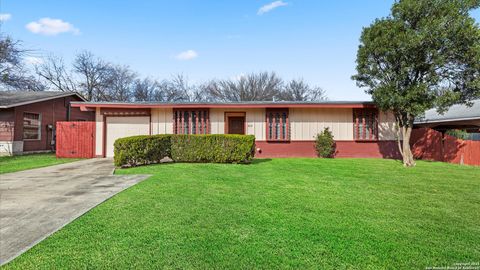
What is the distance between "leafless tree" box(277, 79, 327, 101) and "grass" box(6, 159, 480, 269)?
1191 inches

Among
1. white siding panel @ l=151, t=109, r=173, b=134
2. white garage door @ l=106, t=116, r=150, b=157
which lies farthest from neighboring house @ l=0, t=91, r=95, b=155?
white siding panel @ l=151, t=109, r=173, b=134

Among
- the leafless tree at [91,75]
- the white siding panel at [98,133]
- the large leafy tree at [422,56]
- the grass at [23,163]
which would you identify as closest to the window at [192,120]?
the white siding panel at [98,133]

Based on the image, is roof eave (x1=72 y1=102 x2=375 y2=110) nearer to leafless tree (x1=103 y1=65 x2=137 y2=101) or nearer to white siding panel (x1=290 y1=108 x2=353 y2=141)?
white siding panel (x1=290 y1=108 x2=353 y2=141)

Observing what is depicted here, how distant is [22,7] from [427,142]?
19362 millimetres

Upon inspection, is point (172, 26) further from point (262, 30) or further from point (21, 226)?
point (21, 226)

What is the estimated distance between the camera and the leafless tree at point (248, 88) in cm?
3281

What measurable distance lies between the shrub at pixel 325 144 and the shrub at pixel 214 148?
421cm

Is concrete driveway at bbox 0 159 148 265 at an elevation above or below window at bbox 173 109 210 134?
below

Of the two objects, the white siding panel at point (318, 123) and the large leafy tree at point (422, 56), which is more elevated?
the large leafy tree at point (422, 56)

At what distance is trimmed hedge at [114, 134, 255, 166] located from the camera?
870 centimetres

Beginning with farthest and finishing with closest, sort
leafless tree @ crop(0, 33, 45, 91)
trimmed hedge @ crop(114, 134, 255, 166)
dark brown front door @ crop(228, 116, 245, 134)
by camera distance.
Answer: leafless tree @ crop(0, 33, 45, 91), dark brown front door @ crop(228, 116, 245, 134), trimmed hedge @ crop(114, 134, 255, 166)

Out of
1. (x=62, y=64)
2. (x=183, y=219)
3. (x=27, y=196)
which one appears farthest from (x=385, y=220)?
(x=62, y=64)

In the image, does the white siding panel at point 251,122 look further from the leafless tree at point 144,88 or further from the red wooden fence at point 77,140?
the leafless tree at point 144,88

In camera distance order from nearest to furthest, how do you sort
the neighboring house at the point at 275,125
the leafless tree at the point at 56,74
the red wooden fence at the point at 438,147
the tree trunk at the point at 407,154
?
the tree trunk at the point at 407,154 < the red wooden fence at the point at 438,147 < the neighboring house at the point at 275,125 < the leafless tree at the point at 56,74
